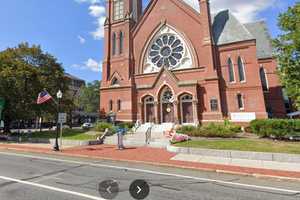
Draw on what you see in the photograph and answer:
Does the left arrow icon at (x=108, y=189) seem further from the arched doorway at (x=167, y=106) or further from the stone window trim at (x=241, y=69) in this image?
the stone window trim at (x=241, y=69)

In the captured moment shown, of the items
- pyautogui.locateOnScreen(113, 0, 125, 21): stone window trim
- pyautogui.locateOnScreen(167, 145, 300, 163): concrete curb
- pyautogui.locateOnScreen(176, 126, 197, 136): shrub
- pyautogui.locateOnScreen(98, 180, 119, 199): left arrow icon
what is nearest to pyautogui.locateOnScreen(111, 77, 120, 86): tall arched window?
pyautogui.locateOnScreen(113, 0, 125, 21): stone window trim

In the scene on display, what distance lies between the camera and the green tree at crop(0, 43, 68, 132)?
23578 millimetres

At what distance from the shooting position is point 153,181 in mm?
7379

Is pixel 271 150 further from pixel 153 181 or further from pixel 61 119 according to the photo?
pixel 61 119

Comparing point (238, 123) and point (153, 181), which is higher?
point (238, 123)

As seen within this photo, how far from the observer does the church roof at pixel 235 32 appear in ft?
89.0

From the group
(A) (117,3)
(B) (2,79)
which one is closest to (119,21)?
(A) (117,3)

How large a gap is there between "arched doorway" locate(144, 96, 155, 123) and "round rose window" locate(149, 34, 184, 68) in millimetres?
5140

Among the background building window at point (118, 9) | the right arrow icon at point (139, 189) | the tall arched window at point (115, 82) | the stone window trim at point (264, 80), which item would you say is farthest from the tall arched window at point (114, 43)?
the right arrow icon at point (139, 189)

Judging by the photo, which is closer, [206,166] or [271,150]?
[206,166]

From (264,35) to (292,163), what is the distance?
28.8m

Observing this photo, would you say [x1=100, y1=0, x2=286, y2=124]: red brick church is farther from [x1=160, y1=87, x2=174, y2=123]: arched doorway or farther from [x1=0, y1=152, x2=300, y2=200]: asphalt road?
[x1=0, y1=152, x2=300, y2=200]: asphalt road

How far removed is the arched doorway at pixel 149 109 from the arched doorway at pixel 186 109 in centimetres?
413

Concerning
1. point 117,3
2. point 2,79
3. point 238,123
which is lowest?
point 238,123
